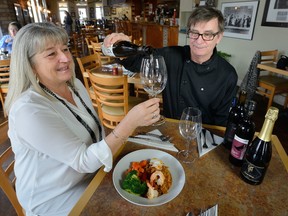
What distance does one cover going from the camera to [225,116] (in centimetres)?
140

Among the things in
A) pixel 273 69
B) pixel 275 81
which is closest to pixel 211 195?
pixel 273 69

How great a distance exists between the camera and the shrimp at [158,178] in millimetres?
742

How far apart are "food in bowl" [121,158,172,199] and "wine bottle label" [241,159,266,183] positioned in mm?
288

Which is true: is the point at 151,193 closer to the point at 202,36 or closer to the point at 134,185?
the point at 134,185

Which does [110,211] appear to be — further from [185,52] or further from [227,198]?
[185,52]

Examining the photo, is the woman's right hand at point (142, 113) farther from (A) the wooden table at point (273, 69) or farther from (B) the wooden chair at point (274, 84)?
(B) the wooden chair at point (274, 84)

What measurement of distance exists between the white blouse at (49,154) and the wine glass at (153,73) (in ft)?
1.21

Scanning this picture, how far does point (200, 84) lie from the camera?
1.41 metres

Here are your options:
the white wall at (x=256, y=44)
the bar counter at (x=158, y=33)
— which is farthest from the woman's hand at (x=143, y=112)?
the bar counter at (x=158, y=33)

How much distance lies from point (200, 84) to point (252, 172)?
79 centimetres

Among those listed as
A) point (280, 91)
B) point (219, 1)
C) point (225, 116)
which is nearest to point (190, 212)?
point (225, 116)

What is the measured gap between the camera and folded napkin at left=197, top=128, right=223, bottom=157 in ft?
3.12

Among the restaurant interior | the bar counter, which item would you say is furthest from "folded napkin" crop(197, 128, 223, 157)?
the bar counter

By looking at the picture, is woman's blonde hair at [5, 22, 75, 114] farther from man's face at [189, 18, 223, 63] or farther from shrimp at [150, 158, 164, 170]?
man's face at [189, 18, 223, 63]
